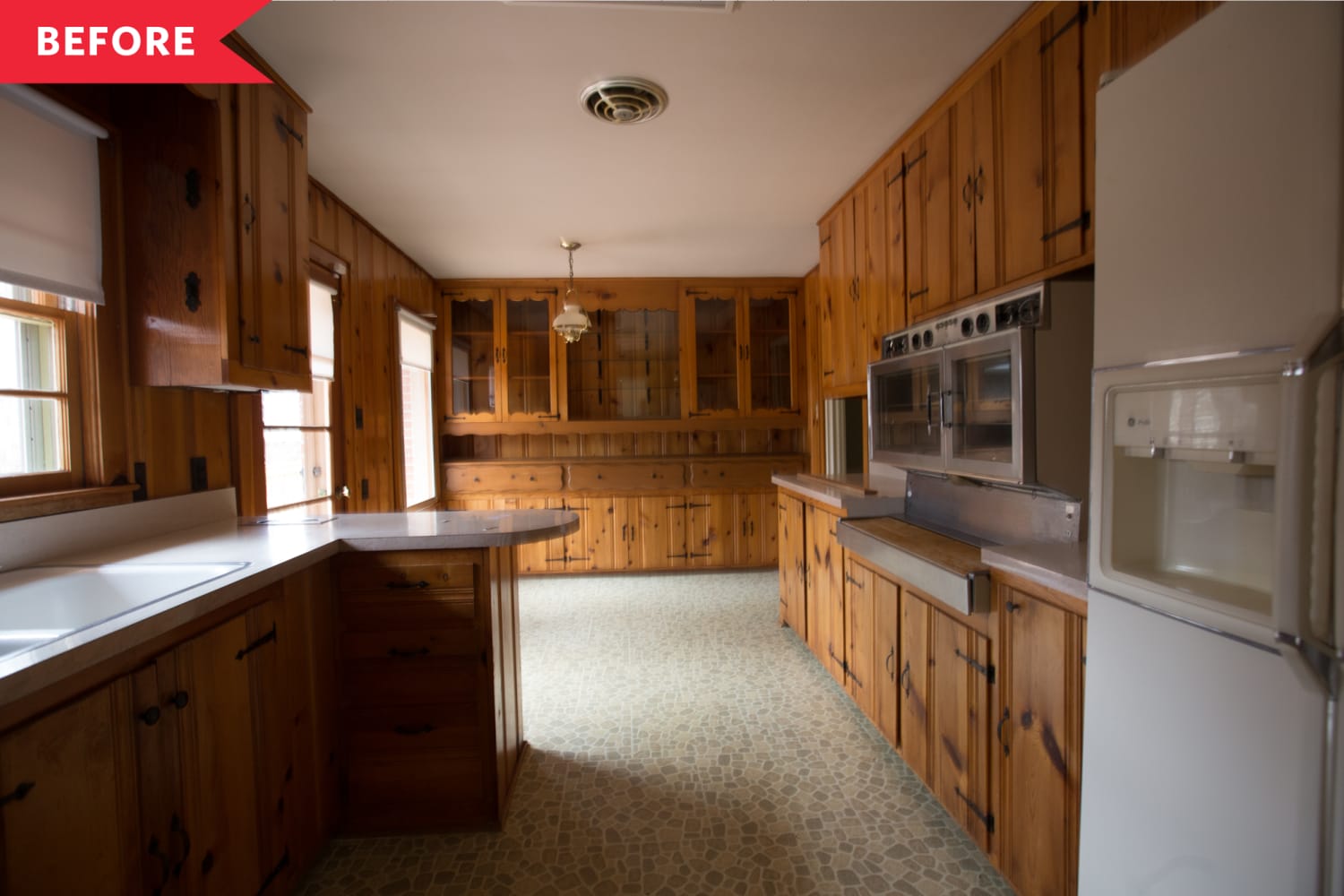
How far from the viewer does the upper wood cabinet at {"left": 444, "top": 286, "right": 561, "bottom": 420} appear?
4.47 m

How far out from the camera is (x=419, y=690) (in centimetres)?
169

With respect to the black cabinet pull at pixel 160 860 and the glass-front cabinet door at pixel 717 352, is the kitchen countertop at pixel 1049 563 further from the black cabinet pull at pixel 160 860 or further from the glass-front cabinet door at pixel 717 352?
the glass-front cabinet door at pixel 717 352

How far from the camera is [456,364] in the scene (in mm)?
4480

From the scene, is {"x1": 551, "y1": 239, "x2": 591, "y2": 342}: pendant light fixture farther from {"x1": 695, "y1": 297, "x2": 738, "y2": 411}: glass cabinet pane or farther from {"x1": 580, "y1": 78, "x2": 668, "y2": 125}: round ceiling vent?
{"x1": 580, "y1": 78, "x2": 668, "y2": 125}: round ceiling vent

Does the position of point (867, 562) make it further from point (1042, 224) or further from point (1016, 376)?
point (1042, 224)

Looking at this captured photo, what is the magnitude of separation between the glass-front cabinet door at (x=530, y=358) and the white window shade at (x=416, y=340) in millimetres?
569

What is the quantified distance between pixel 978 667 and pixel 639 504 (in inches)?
129

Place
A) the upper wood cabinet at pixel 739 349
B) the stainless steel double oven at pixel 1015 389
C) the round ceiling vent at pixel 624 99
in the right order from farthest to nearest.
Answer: the upper wood cabinet at pixel 739 349 → the round ceiling vent at pixel 624 99 → the stainless steel double oven at pixel 1015 389

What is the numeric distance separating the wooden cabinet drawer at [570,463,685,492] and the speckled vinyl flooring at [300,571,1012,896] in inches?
68.2

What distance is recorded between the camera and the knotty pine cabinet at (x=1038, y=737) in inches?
45.0

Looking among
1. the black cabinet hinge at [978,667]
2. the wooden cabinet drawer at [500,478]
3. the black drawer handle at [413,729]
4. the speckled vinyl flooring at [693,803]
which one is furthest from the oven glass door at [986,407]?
the wooden cabinet drawer at [500,478]

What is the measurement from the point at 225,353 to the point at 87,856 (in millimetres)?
1229

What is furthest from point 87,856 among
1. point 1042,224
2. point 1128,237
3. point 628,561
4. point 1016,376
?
point 628,561

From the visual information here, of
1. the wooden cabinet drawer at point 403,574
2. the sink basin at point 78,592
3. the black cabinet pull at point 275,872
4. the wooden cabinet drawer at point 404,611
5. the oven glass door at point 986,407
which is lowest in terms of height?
the black cabinet pull at point 275,872
